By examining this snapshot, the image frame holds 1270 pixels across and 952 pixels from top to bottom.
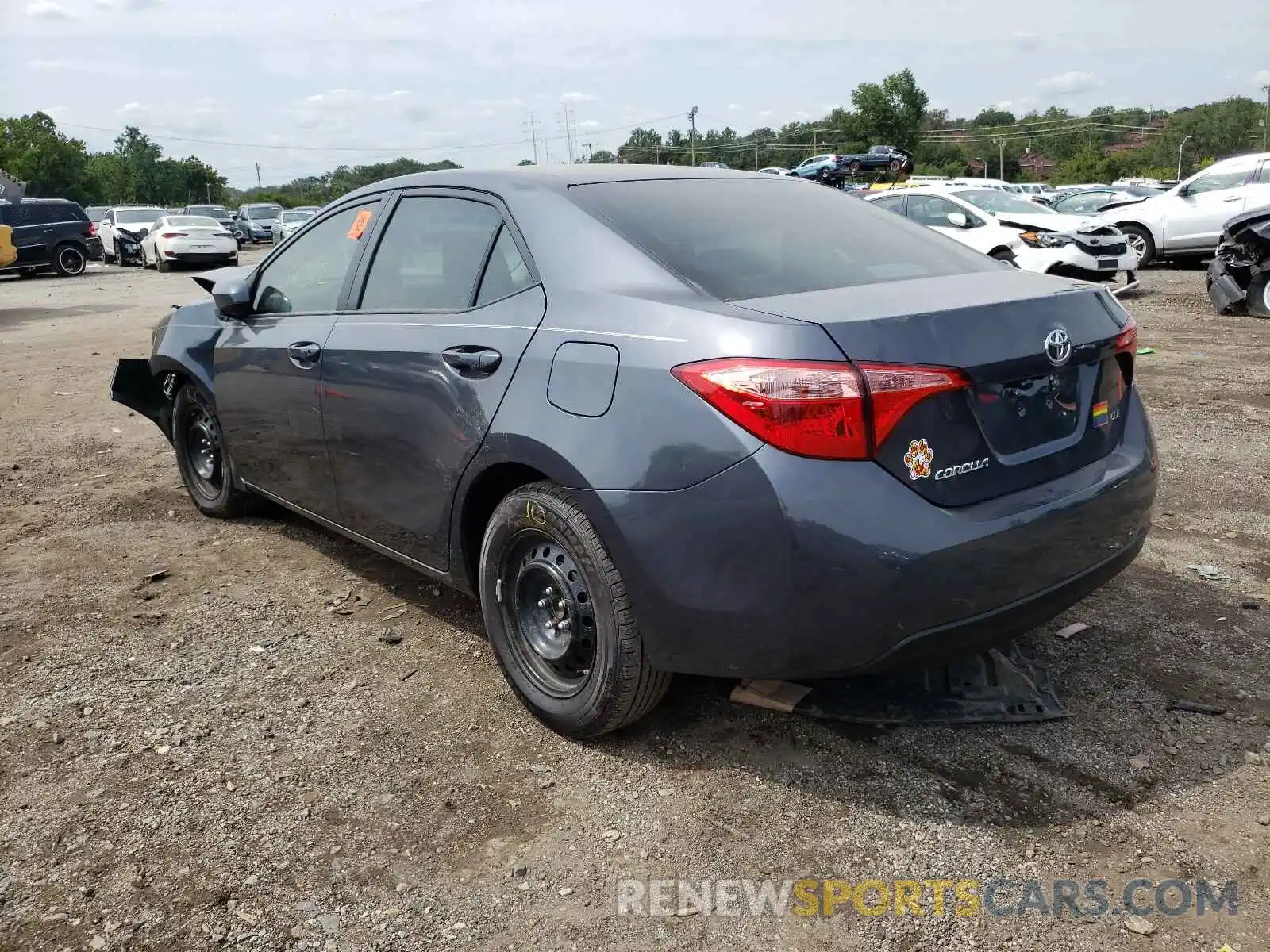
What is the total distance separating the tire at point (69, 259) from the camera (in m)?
23.3

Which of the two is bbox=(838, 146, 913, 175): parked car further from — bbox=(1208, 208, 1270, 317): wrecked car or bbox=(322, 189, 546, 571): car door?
bbox=(322, 189, 546, 571): car door

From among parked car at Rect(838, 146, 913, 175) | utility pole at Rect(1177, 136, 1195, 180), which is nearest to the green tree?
utility pole at Rect(1177, 136, 1195, 180)

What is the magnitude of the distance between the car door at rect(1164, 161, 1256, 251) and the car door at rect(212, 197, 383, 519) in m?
16.2

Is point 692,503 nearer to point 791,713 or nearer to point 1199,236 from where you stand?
point 791,713

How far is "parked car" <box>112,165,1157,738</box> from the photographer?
2334 millimetres

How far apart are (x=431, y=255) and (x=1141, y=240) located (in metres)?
17.1

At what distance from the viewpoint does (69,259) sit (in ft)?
77.6

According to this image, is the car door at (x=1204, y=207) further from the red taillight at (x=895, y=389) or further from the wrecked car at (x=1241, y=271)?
the red taillight at (x=895, y=389)

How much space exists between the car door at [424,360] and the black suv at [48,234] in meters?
22.5

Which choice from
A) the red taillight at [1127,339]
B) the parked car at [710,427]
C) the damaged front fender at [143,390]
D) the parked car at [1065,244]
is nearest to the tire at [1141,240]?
the parked car at [1065,244]

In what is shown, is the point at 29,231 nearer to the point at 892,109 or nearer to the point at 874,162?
the point at 874,162

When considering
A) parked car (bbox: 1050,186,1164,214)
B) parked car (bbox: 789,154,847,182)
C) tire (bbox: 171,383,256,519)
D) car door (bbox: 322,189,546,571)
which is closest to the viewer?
car door (bbox: 322,189,546,571)

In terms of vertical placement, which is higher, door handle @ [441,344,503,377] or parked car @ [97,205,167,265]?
parked car @ [97,205,167,265]

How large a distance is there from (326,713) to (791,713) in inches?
58.1
